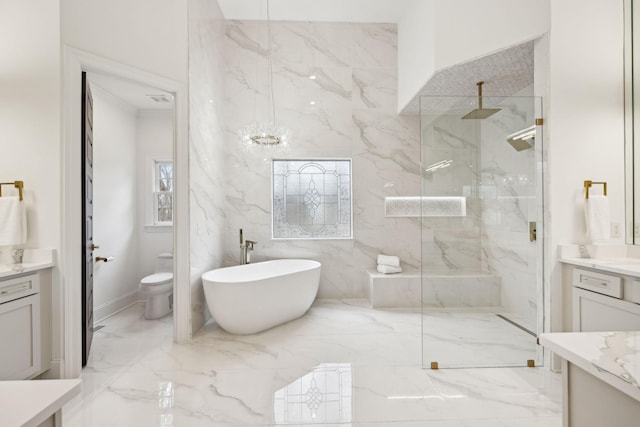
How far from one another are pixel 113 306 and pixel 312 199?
9.09 ft

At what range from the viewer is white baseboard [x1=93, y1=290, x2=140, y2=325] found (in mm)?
3398

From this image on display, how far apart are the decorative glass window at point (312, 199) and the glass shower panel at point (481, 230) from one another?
1772 mm

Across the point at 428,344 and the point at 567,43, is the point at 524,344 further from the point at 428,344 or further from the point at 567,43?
the point at 567,43

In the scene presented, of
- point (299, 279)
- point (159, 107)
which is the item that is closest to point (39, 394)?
point (299, 279)

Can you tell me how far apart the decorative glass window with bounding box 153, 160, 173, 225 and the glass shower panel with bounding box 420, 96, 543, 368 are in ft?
11.9

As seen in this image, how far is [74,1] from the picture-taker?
2141mm

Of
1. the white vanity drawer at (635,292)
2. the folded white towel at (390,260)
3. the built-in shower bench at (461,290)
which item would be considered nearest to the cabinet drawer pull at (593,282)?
the white vanity drawer at (635,292)

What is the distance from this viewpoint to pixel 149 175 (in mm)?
4320

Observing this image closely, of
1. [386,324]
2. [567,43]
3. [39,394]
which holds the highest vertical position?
[567,43]

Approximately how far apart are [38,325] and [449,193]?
3030 millimetres

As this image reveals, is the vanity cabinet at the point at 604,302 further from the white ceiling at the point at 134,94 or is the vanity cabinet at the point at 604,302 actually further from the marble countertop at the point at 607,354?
the white ceiling at the point at 134,94

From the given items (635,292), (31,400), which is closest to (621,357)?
(31,400)

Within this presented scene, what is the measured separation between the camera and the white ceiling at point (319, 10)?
369 cm

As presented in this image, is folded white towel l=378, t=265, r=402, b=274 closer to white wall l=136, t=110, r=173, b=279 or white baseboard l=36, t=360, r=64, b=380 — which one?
white wall l=136, t=110, r=173, b=279
